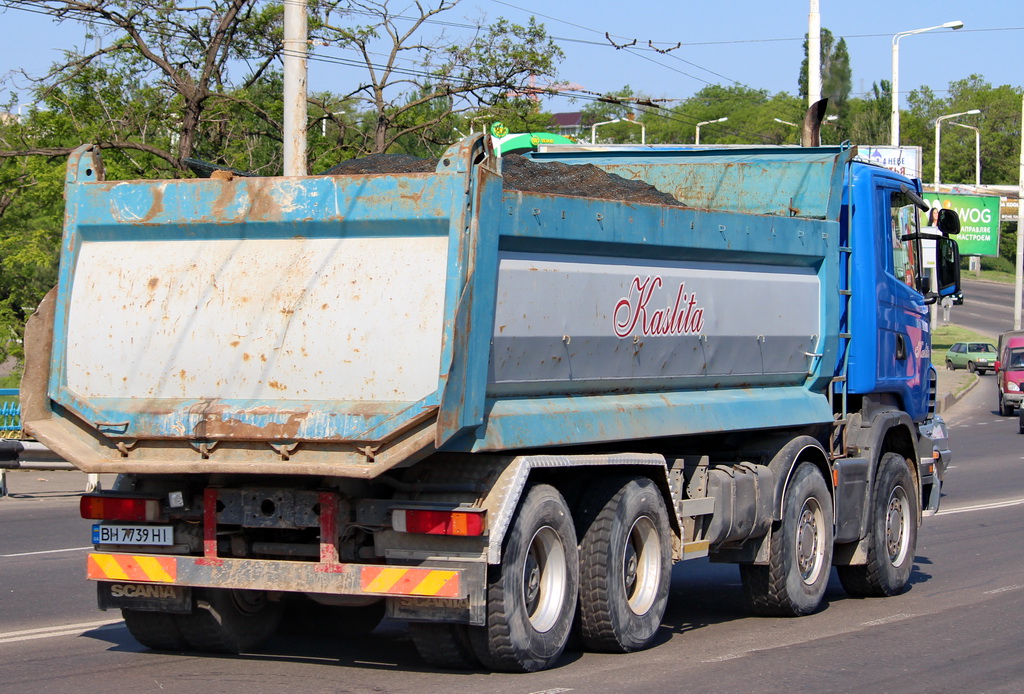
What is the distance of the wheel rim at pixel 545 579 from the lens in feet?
21.4

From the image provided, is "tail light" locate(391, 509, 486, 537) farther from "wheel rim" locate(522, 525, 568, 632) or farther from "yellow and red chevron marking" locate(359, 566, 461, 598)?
"wheel rim" locate(522, 525, 568, 632)

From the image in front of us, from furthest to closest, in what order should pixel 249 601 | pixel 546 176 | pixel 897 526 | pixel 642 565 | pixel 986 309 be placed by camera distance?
pixel 986 309 < pixel 897 526 < pixel 546 176 < pixel 642 565 < pixel 249 601

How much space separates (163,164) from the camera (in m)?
26.8

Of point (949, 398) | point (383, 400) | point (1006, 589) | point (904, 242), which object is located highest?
point (904, 242)

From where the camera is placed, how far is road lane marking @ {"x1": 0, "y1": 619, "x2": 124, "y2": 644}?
7477mm

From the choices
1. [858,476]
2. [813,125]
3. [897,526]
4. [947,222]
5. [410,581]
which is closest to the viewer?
[410,581]

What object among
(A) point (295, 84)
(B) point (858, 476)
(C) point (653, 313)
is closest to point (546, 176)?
(C) point (653, 313)

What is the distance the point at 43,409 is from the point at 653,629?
349 cm

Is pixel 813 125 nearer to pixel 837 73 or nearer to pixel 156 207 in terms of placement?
pixel 156 207

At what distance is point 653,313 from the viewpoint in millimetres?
7449

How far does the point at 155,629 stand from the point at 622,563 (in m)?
2.52

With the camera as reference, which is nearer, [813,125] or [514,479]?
[514,479]

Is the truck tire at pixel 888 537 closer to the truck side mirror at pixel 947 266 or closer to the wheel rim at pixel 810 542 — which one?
the wheel rim at pixel 810 542

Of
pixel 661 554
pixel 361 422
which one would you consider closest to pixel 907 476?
Result: pixel 661 554
